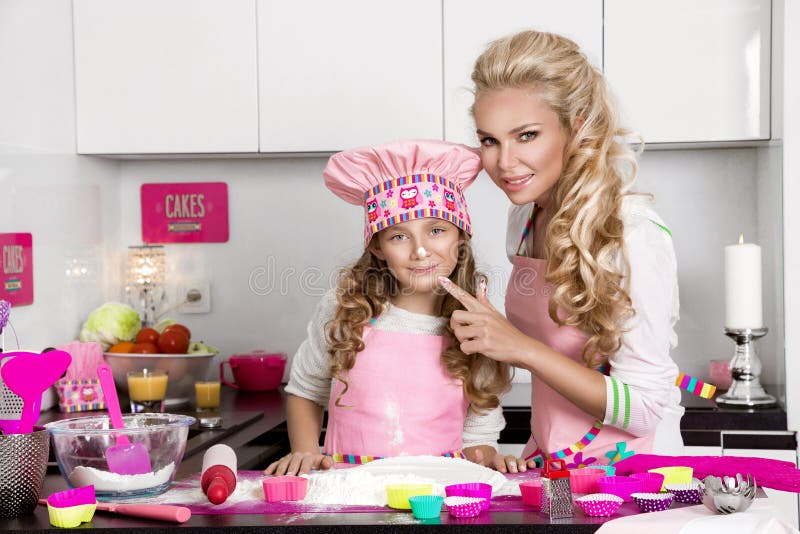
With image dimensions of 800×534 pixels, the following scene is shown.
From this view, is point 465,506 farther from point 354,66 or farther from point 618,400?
point 354,66

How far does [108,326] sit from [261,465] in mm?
739

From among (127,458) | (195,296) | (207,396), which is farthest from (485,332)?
(195,296)

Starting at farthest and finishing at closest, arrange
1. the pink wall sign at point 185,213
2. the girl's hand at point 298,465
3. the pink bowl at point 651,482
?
the pink wall sign at point 185,213 < the girl's hand at point 298,465 < the pink bowl at point 651,482

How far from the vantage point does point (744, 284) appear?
2227mm

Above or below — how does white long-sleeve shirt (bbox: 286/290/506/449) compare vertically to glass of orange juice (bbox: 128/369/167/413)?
above

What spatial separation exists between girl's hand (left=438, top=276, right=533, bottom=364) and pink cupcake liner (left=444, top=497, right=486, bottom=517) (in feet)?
1.37

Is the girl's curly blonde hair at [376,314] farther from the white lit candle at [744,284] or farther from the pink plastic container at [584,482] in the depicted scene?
the white lit candle at [744,284]

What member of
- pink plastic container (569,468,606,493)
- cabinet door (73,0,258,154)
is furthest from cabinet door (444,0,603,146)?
pink plastic container (569,468,606,493)

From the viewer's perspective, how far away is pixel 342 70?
2326 mm

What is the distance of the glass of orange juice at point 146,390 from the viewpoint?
2064 millimetres

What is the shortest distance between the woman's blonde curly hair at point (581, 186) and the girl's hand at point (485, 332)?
0.35 ft

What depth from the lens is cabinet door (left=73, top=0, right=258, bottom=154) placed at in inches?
92.6

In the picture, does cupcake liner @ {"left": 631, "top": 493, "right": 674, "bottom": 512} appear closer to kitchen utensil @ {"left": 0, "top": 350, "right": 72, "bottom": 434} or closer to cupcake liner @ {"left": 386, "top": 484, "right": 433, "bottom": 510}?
cupcake liner @ {"left": 386, "top": 484, "right": 433, "bottom": 510}

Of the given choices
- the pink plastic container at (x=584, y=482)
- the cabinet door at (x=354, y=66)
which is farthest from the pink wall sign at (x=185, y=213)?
the pink plastic container at (x=584, y=482)
